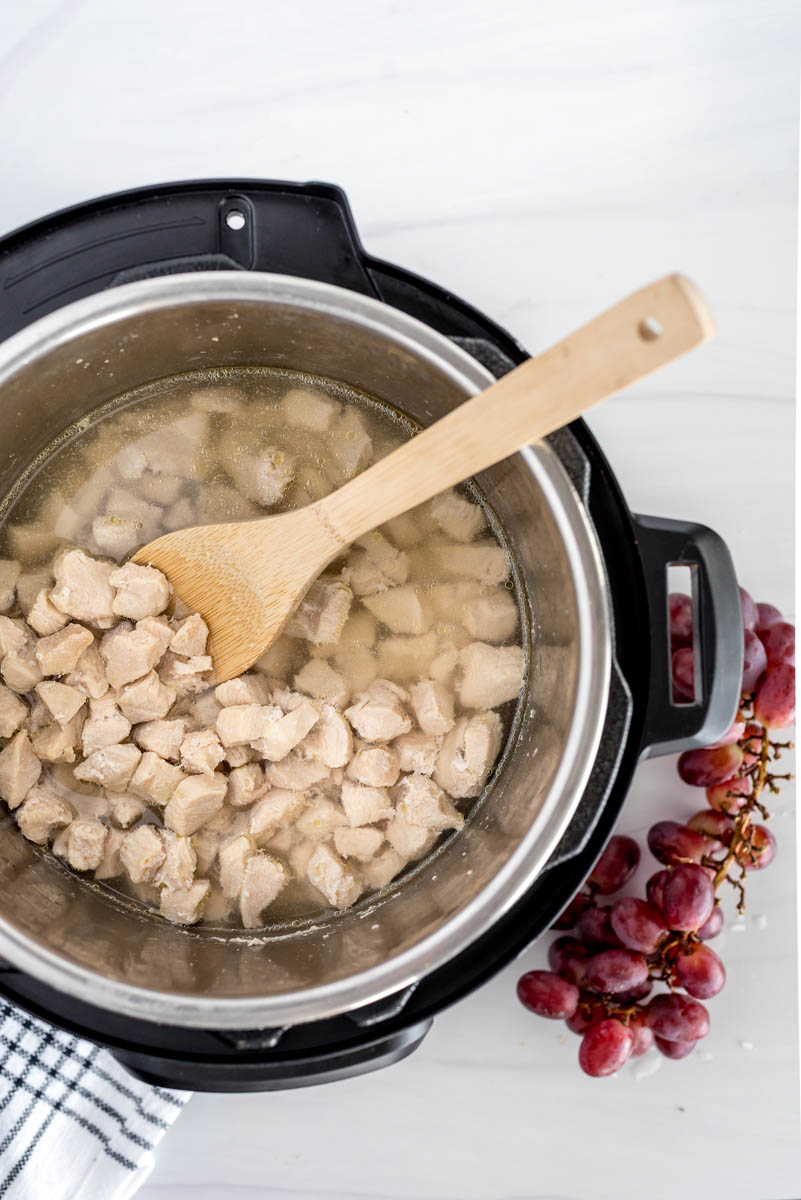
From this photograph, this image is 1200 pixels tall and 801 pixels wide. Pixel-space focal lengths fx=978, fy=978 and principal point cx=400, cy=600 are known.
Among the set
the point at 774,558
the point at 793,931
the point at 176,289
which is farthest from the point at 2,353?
the point at 793,931

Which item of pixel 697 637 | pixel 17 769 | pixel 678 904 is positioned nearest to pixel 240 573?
pixel 17 769

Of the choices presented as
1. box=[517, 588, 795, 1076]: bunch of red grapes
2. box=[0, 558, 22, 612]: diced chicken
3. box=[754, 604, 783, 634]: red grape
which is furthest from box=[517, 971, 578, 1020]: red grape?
box=[0, 558, 22, 612]: diced chicken

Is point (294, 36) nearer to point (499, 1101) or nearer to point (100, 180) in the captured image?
point (100, 180)

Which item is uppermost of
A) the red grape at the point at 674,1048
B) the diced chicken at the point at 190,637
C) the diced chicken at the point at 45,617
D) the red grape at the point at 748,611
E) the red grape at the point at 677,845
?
the diced chicken at the point at 45,617

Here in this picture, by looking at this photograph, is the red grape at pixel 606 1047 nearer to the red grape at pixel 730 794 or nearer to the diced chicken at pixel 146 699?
the red grape at pixel 730 794

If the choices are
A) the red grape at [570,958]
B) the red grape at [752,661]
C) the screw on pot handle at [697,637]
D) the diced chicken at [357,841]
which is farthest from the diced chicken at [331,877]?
the red grape at [752,661]
